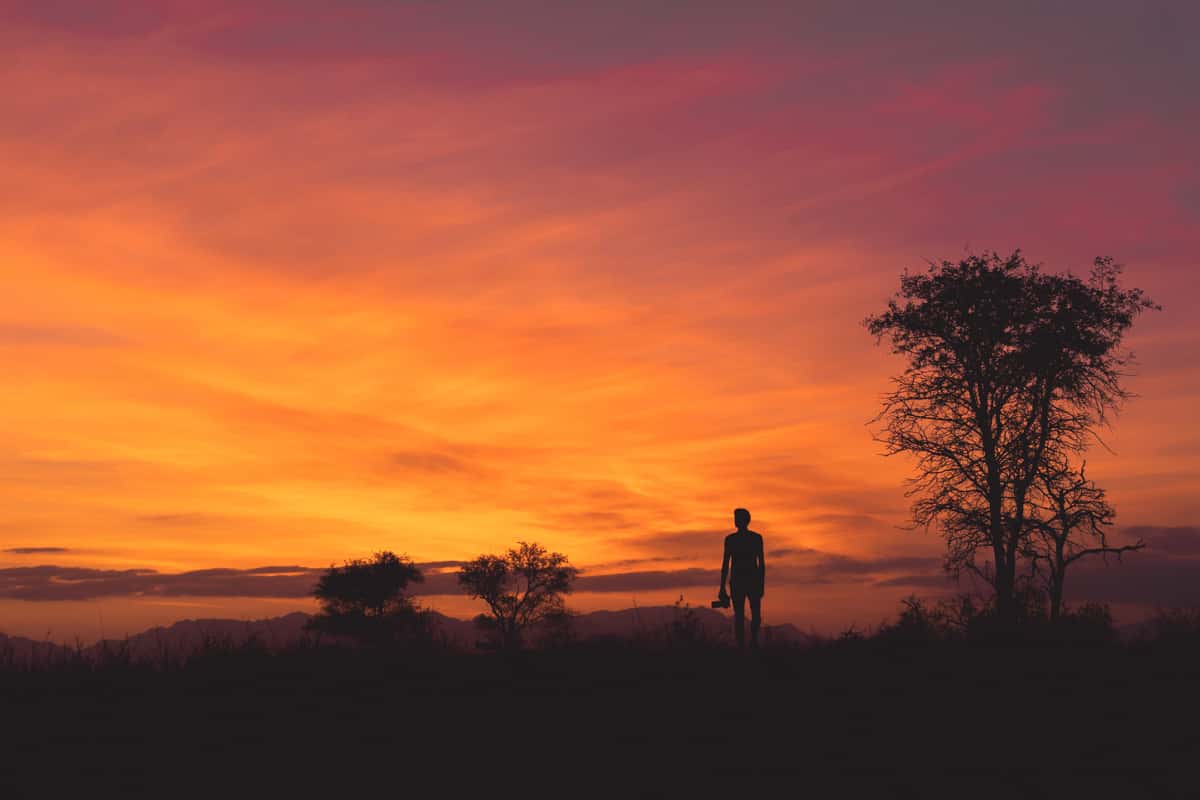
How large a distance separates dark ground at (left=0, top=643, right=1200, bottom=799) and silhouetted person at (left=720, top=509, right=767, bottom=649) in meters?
2.40

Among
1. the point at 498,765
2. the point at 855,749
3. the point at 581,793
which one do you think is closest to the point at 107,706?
the point at 498,765

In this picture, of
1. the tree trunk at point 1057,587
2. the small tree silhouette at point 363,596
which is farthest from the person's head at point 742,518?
the small tree silhouette at point 363,596

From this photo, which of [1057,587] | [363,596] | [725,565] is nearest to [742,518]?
[725,565]

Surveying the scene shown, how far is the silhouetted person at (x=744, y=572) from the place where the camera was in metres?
22.3

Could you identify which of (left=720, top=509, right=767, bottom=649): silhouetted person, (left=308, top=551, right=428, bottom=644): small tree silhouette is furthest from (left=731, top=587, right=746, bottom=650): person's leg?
(left=308, top=551, right=428, bottom=644): small tree silhouette

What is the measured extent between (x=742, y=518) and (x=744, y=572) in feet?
3.69

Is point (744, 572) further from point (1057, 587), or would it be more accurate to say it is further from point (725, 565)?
point (1057, 587)

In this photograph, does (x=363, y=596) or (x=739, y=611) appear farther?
(x=363, y=596)

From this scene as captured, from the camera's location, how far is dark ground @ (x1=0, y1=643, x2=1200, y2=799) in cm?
1346

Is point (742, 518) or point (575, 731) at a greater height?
point (742, 518)

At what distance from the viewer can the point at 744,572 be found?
879 inches

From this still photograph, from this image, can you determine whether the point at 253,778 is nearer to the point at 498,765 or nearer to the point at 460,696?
the point at 498,765

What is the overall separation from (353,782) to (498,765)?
6.11 feet

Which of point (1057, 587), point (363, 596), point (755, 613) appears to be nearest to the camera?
point (755, 613)
